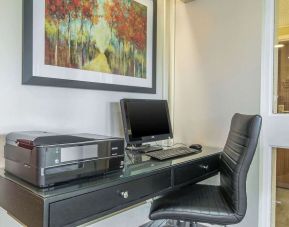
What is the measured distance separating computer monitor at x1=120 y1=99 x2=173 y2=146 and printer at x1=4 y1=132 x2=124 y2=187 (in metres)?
0.59

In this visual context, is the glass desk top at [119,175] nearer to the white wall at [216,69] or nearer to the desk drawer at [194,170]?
the desk drawer at [194,170]

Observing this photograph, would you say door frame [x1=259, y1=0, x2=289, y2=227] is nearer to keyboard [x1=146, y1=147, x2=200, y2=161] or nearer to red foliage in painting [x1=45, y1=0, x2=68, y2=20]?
keyboard [x1=146, y1=147, x2=200, y2=161]

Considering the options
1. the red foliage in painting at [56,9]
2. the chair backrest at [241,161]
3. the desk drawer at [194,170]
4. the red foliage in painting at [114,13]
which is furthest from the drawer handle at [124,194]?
the red foliage in painting at [114,13]

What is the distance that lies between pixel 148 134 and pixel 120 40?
0.78 meters

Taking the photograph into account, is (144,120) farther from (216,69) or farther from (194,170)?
(216,69)

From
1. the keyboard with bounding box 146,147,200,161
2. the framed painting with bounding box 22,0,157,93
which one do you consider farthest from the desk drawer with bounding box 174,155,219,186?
the framed painting with bounding box 22,0,157,93

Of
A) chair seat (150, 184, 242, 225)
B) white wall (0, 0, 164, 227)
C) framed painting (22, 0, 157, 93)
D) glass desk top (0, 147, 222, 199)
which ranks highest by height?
framed painting (22, 0, 157, 93)

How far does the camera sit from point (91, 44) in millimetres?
1823

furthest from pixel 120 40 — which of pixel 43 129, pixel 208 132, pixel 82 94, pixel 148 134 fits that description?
pixel 208 132

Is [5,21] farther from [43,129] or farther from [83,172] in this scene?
[83,172]

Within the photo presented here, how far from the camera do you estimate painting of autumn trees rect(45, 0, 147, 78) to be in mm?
1614

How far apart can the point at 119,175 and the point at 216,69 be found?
1510mm

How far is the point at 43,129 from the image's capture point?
62.6 inches

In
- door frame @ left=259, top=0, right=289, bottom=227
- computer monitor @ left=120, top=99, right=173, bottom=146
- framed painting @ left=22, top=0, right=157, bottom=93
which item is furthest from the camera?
door frame @ left=259, top=0, right=289, bottom=227
